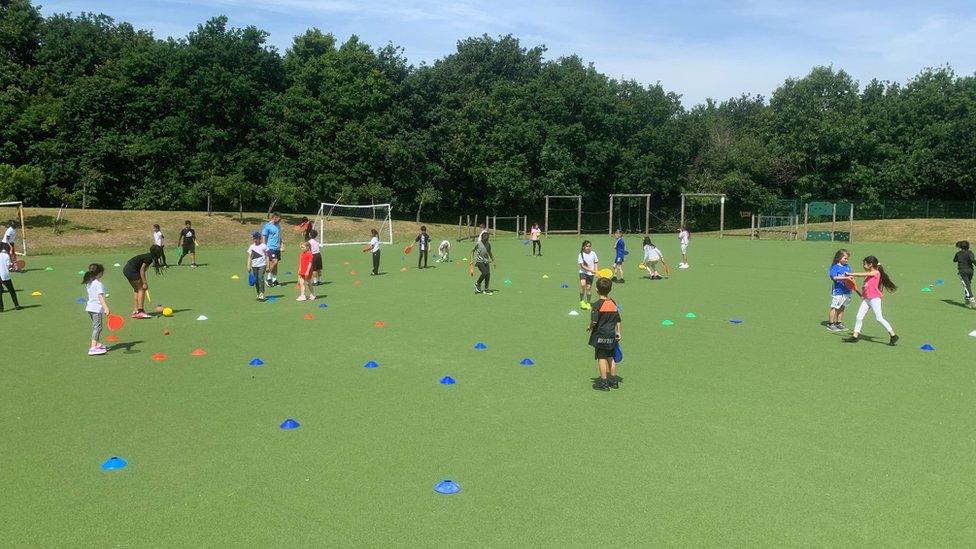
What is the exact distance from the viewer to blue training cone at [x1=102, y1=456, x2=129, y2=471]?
6.16m

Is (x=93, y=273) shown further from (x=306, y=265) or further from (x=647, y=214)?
(x=647, y=214)

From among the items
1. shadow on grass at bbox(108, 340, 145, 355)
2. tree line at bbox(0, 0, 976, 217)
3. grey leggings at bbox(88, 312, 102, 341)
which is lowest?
shadow on grass at bbox(108, 340, 145, 355)

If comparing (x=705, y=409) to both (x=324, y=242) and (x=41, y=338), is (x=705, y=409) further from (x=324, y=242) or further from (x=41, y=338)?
(x=324, y=242)

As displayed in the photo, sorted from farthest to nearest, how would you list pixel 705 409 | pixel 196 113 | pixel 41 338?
pixel 196 113 → pixel 41 338 → pixel 705 409

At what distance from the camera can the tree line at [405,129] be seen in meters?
47.6

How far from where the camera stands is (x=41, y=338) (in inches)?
477

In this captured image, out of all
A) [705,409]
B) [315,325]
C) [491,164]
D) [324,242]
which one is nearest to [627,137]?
[491,164]

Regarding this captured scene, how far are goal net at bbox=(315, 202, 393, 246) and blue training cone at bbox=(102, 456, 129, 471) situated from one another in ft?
111

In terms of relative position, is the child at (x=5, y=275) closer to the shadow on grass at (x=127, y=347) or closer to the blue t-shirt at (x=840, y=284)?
the shadow on grass at (x=127, y=347)

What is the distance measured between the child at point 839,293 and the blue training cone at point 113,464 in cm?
1118

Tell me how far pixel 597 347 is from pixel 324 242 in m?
35.3

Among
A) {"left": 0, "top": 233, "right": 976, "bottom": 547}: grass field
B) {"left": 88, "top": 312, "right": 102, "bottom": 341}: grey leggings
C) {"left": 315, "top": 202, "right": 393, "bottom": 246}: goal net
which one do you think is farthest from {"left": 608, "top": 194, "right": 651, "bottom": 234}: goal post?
{"left": 88, "top": 312, "right": 102, "bottom": 341}: grey leggings

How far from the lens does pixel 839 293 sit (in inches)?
507

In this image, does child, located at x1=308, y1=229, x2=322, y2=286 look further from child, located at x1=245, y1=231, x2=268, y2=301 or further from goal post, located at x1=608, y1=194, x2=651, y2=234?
goal post, located at x1=608, y1=194, x2=651, y2=234
